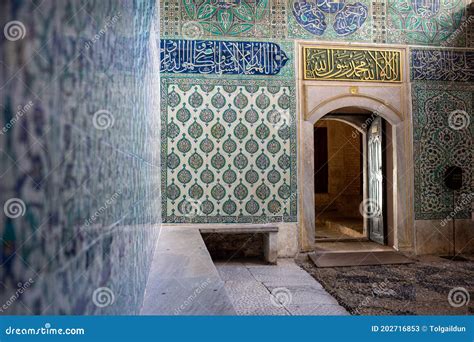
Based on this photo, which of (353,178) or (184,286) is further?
(353,178)

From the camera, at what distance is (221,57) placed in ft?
17.0

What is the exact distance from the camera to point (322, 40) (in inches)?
211

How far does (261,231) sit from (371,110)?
2324 mm

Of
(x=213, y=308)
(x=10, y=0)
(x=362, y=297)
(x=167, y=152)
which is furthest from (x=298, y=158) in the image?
(x=10, y=0)

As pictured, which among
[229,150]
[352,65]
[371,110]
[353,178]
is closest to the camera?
[229,150]

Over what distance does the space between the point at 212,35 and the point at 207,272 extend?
3.84 m

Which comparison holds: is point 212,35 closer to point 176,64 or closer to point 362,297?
point 176,64

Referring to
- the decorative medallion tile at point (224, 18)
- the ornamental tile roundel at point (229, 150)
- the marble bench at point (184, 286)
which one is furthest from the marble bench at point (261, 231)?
the decorative medallion tile at point (224, 18)

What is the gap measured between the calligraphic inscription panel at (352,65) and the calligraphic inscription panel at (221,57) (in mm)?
405

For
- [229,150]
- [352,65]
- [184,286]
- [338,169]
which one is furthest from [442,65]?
[184,286]

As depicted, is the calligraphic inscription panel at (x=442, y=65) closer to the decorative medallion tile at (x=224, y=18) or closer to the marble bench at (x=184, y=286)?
the decorative medallion tile at (x=224, y=18)

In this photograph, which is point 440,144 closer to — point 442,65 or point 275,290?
point 442,65

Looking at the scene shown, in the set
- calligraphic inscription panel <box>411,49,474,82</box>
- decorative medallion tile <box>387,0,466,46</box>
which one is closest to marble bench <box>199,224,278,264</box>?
calligraphic inscription panel <box>411,49,474,82</box>

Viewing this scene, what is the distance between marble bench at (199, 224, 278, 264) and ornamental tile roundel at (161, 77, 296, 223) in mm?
139
